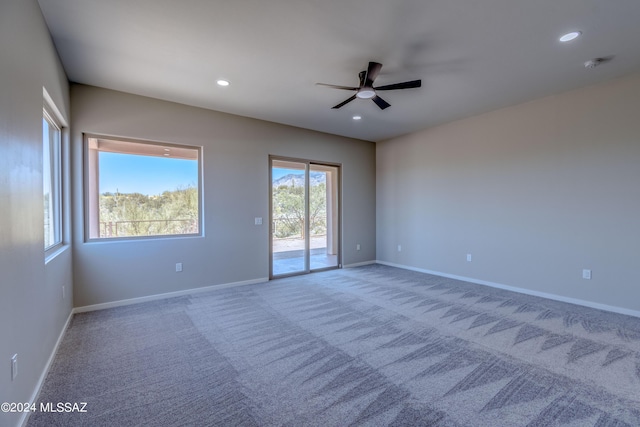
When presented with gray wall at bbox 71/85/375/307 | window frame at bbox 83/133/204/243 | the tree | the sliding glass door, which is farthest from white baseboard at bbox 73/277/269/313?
the tree

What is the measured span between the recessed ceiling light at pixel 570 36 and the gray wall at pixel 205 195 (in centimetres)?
396

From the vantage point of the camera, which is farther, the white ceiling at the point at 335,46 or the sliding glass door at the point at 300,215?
the sliding glass door at the point at 300,215

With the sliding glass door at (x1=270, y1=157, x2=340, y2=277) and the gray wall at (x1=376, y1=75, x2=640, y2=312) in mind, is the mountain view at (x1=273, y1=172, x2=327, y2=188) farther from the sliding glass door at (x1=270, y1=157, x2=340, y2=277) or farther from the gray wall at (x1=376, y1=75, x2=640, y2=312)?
the gray wall at (x1=376, y1=75, x2=640, y2=312)

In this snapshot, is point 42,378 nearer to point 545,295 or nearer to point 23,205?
point 23,205

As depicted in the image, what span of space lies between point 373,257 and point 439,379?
4666 mm

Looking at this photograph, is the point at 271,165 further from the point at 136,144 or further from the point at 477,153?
the point at 477,153

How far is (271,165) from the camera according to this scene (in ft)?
17.2

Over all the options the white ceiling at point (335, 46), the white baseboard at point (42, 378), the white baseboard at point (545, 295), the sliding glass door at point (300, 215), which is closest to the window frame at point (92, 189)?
the white ceiling at point (335, 46)

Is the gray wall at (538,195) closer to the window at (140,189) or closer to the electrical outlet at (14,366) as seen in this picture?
the window at (140,189)

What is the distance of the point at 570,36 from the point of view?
2.60 metres

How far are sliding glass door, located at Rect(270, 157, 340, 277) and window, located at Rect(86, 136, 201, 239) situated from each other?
1.42 meters

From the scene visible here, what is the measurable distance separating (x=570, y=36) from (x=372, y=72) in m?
1.79

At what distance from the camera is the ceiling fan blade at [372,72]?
9.14 feet

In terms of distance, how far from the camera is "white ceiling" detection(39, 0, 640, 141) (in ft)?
7.48
